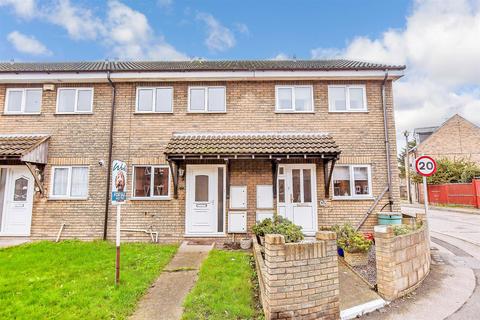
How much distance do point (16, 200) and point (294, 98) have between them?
10663mm

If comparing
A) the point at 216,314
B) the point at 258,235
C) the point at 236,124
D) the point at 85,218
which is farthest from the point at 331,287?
the point at 85,218

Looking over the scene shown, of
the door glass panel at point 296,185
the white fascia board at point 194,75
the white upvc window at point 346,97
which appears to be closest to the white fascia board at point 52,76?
the white fascia board at point 194,75

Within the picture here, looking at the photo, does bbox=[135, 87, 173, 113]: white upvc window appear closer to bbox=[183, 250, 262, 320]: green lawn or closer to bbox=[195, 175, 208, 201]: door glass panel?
bbox=[195, 175, 208, 201]: door glass panel

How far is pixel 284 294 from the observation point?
3.87 m

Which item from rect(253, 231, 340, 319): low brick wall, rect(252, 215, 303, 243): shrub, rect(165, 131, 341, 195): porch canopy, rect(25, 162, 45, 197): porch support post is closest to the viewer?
rect(253, 231, 340, 319): low brick wall

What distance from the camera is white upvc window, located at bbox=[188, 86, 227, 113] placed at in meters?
10.0

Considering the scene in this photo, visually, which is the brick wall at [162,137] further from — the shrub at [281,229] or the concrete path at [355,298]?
the concrete path at [355,298]

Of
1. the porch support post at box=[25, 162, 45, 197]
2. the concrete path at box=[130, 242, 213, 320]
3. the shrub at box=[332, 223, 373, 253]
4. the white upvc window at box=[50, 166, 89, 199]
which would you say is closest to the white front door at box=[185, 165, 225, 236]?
the concrete path at box=[130, 242, 213, 320]

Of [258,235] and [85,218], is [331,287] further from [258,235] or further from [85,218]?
[85,218]

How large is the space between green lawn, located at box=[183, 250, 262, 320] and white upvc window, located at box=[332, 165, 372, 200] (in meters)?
4.60

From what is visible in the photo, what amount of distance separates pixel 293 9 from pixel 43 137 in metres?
11.6

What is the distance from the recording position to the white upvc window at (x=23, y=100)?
33.0ft

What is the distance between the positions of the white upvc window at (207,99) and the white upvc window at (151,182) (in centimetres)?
251

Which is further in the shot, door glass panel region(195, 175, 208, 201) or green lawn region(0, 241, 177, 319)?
door glass panel region(195, 175, 208, 201)
